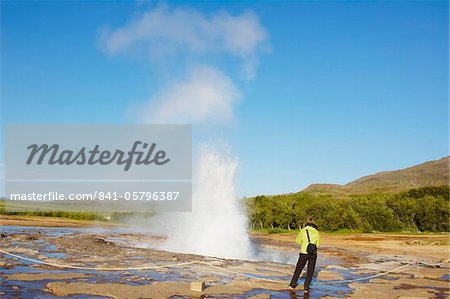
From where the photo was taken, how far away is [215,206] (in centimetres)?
2972

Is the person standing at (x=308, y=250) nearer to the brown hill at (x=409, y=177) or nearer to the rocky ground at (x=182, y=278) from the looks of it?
the rocky ground at (x=182, y=278)

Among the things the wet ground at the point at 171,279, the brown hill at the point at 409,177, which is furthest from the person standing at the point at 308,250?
the brown hill at the point at 409,177

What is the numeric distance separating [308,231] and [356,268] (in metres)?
7.89

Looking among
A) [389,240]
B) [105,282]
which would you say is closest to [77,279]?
[105,282]

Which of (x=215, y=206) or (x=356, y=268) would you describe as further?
(x=215, y=206)

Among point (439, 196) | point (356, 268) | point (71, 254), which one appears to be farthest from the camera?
point (439, 196)

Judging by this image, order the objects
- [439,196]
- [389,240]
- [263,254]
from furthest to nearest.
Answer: [439,196] < [389,240] < [263,254]

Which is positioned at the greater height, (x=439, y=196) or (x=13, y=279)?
(x=439, y=196)

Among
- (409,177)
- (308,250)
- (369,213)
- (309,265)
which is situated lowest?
(309,265)

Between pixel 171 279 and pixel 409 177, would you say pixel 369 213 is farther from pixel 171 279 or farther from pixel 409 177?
pixel 409 177

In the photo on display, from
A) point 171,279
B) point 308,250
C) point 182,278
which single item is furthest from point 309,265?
Result: point 171,279

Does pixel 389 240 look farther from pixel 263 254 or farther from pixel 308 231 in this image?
pixel 308 231

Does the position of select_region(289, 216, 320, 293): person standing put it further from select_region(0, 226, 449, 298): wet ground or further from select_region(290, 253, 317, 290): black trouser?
select_region(0, 226, 449, 298): wet ground

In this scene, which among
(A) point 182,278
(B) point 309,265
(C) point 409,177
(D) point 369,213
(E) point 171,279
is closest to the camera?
(B) point 309,265
